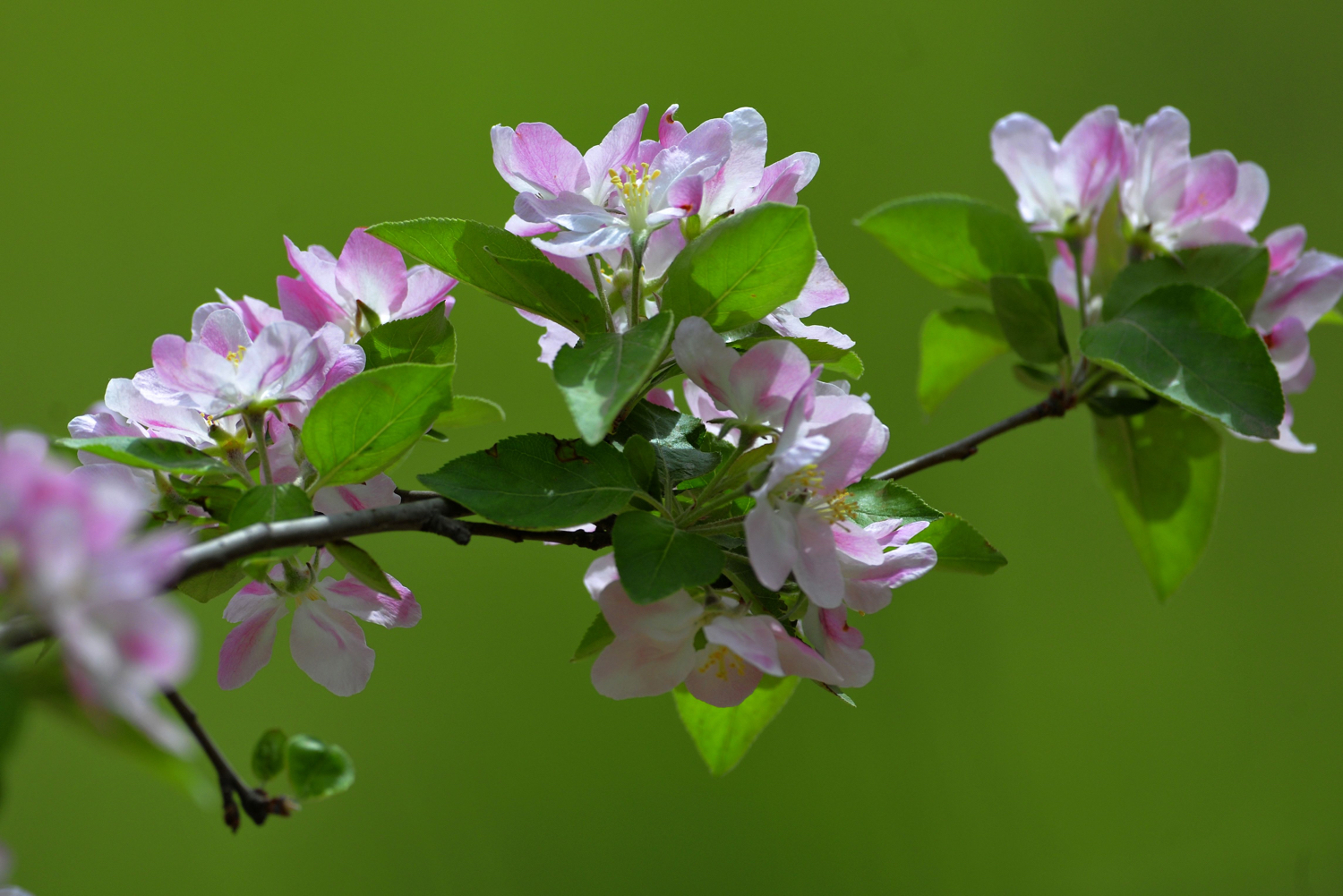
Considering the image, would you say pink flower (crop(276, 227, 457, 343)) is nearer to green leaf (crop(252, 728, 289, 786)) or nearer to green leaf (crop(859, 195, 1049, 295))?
green leaf (crop(252, 728, 289, 786))

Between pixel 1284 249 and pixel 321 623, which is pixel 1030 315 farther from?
pixel 321 623

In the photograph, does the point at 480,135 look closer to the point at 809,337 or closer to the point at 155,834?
the point at 155,834

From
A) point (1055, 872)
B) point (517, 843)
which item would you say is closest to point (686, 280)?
point (517, 843)

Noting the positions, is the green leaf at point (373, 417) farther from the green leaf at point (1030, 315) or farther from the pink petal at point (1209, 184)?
the pink petal at point (1209, 184)

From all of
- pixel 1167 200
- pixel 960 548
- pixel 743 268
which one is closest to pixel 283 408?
pixel 743 268

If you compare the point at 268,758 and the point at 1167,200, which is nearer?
the point at 268,758

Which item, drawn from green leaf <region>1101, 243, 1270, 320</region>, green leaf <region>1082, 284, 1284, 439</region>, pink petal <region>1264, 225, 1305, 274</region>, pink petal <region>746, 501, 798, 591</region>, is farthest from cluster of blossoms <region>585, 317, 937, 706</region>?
pink petal <region>1264, 225, 1305, 274</region>
